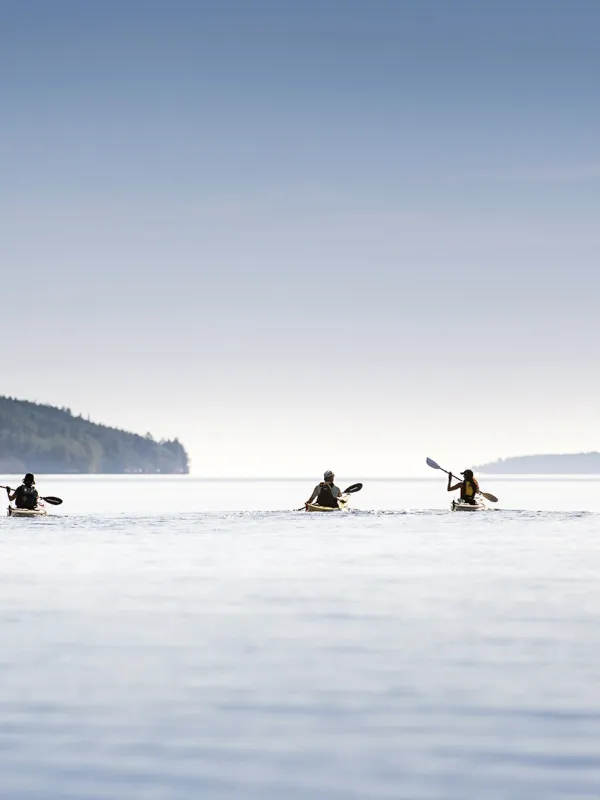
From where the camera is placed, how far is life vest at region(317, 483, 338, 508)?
5853cm

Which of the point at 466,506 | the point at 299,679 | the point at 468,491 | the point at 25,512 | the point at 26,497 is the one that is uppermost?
the point at 468,491

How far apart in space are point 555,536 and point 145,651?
29964mm

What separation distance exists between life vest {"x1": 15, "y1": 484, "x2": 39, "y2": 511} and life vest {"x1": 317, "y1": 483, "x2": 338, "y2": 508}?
1264 cm

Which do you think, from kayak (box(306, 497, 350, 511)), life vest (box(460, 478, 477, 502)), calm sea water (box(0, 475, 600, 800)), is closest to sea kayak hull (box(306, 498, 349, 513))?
kayak (box(306, 497, 350, 511))

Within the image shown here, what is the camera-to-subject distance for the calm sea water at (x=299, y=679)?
36.5ft

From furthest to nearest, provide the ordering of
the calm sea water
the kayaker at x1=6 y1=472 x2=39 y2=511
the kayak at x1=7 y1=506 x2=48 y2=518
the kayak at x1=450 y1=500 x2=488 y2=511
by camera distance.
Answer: the kayak at x1=450 y1=500 x2=488 y2=511 → the kayak at x1=7 y1=506 x2=48 y2=518 → the kayaker at x1=6 y1=472 x2=39 y2=511 → the calm sea water

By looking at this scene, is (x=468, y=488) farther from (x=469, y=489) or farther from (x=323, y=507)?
(x=323, y=507)

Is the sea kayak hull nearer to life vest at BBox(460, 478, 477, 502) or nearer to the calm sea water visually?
life vest at BBox(460, 478, 477, 502)

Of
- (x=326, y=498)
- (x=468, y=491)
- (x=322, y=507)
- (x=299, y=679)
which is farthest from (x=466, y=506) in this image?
(x=299, y=679)

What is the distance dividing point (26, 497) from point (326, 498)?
43.5 ft

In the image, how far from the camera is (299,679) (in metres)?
15.9

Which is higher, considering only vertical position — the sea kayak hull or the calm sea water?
the sea kayak hull

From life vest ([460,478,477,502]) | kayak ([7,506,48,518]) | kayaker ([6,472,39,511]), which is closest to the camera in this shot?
kayaker ([6,472,39,511])

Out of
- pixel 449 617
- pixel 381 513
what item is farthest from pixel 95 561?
pixel 381 513
